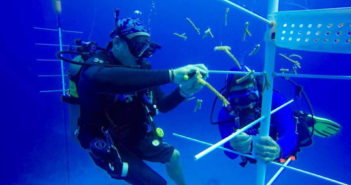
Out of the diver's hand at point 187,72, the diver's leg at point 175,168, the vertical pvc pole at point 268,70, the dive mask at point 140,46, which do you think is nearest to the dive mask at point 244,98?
the diver's leg at point 175,168

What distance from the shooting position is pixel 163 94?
286 centimetres

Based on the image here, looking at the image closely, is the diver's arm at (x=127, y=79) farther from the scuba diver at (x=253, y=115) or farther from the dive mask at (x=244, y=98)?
the dive mask at (x=244, y=98)

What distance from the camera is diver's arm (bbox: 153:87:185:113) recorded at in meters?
2.44

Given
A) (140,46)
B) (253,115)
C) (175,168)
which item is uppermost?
(140,46)

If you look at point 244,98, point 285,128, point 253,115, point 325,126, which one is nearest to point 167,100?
point 244,98

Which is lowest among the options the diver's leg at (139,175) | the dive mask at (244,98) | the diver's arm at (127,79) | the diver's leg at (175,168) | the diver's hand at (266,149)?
the diver's leg at (175,168)

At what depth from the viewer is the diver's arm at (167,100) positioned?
244 centimetres

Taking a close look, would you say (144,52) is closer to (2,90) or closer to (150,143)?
(150,143)

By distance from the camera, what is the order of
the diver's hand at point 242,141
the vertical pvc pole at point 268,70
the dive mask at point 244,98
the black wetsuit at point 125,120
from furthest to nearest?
the dive mask at point 244,98, the black wetsuit at point 125,120, the diver's hand at point 242,141, the vertical pvc pole at point 268,70

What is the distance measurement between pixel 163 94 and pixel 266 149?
56.6 inches

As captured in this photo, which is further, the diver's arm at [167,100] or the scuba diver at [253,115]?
the scuba diver at [253,115]

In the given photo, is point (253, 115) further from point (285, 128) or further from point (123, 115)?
point (123, 115)

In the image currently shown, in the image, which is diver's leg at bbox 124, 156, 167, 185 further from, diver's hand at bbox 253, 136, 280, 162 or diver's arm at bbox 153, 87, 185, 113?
diver's hand at bbox 253, 136, 280, 162

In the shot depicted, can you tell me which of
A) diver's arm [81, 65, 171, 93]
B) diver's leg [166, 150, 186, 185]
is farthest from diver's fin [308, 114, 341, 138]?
diver's arm [81, 65, 171, 93]
